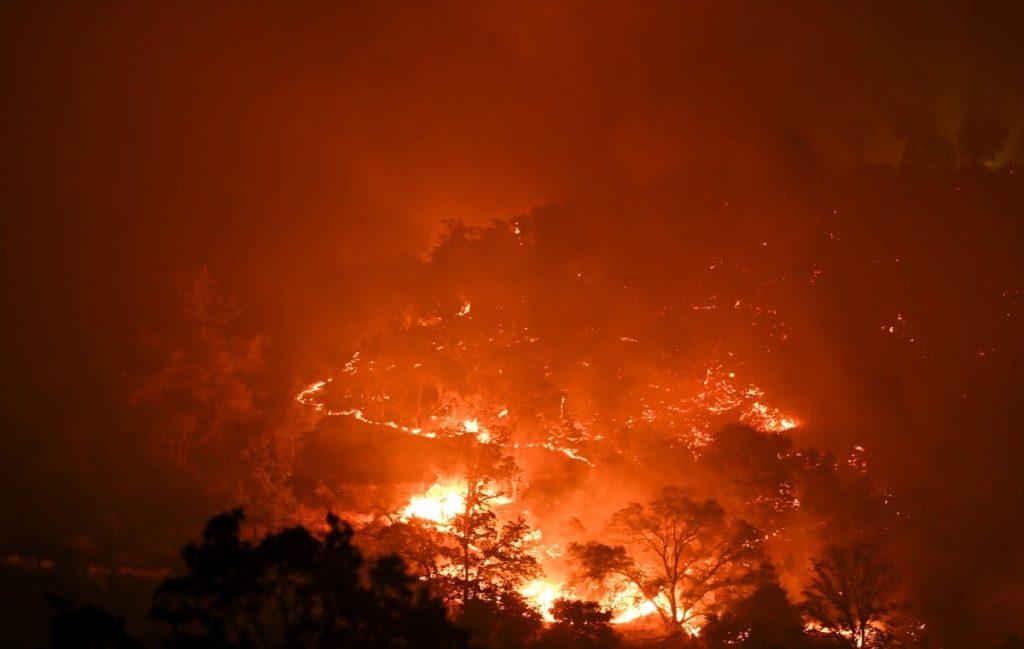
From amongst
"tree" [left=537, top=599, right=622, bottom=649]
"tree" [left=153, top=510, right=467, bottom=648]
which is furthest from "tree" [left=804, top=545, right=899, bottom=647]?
"tree" [left=153, top=510, right=467, bottom=648]

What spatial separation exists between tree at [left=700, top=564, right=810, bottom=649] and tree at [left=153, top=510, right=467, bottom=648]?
63.5ft

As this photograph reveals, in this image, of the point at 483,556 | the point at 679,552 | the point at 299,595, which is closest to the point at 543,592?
the point at 483,556

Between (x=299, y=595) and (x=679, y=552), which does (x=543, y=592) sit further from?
(x=299, y=595)

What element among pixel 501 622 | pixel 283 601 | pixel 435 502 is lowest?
pixel 501 622

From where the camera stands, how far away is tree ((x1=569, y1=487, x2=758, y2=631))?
28344 mm

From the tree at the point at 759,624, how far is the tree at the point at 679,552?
4.88 ft

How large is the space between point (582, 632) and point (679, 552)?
641cm

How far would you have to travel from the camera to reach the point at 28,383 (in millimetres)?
39219

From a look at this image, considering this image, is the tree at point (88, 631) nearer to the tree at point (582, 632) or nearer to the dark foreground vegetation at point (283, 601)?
the dark foreground vegetation at point (283, 601)

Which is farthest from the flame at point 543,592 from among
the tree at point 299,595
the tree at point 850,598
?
the tree at point 299,595

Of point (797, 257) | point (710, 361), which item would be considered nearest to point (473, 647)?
point (710, 361)

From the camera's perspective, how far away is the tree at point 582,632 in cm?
2452

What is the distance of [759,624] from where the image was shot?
25422 mm

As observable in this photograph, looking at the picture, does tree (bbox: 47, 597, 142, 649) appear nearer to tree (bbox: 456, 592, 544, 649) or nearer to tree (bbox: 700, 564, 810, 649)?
tree (bbox: 456, 592, 544, 649)
